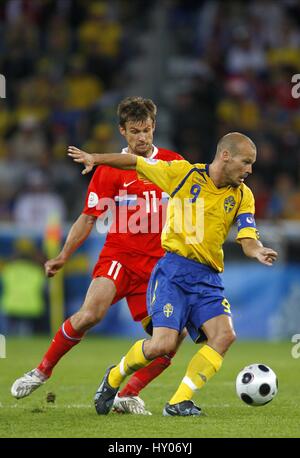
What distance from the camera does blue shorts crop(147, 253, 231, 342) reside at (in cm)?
728

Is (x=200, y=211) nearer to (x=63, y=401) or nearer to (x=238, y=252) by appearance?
(x=63, y=401)

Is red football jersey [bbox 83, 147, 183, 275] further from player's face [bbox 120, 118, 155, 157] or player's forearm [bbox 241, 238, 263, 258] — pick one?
player's forearm [bbox 241, 238, 263, 258]

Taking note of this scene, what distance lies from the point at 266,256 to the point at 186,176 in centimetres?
84

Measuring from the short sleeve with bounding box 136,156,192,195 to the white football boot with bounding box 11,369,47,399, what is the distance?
1.82m

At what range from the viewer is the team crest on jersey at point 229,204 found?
293 inches

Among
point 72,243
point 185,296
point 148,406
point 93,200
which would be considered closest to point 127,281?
point 72,243

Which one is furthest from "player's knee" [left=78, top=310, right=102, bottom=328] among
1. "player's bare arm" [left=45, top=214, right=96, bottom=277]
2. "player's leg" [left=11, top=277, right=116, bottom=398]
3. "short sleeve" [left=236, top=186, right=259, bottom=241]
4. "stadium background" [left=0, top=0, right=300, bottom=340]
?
"stadium background" [left=0, top=0, right=300, bottom=340]

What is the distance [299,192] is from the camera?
52.6 ft

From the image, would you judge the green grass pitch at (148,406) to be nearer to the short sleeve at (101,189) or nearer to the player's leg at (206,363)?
the player's leg at (206,363)

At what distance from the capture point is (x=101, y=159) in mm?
6918

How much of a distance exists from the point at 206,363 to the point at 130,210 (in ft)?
5.21

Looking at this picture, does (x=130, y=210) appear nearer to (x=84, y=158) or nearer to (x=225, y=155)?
(x=225, y=155)

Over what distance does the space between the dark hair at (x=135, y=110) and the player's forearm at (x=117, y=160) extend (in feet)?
3.33

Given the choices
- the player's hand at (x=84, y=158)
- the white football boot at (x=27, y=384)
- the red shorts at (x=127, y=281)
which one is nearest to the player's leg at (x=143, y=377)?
the red shorts at (x=127, y=281)
